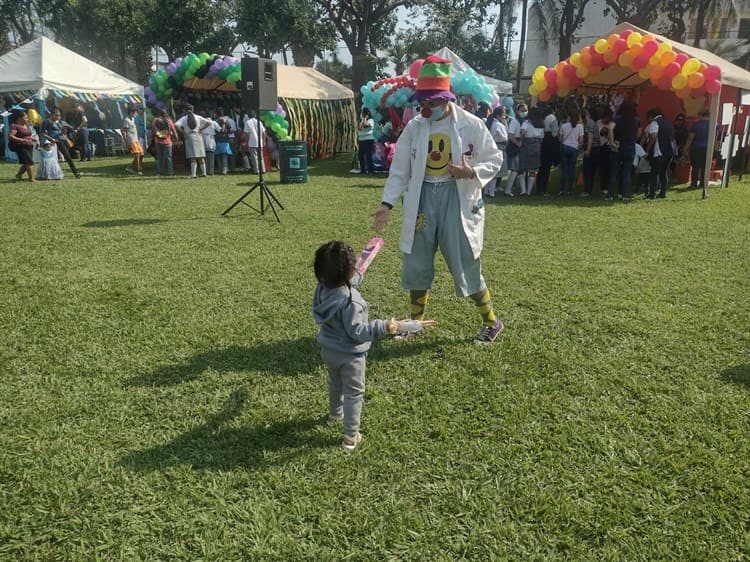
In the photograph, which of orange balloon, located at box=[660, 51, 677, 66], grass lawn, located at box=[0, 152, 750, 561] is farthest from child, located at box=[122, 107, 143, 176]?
orange balloon, located at box=[660, 51, 677, 66]

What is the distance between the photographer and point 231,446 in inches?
117

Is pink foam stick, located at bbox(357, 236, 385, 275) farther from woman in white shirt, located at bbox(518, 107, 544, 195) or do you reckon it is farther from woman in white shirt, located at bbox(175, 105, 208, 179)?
woman in white shirt, located at bbox(175, 105, 208, 179)

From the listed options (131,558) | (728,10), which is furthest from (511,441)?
(728,10)

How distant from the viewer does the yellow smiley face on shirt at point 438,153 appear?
3877 mm

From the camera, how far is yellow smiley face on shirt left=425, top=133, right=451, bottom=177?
388 cm

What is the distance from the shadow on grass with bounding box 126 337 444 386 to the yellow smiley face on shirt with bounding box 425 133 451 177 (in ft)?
4.22

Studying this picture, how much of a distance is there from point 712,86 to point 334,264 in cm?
1000

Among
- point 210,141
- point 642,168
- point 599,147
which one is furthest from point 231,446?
point 210,141

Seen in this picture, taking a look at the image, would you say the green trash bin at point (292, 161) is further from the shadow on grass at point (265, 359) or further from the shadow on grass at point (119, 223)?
the shadow on grass at point (265, 359)

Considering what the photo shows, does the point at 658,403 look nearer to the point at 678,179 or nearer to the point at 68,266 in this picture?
the point at 68,266

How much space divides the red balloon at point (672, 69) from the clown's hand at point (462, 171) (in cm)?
839

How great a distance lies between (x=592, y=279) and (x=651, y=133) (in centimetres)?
610

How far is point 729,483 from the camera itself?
2.68 m

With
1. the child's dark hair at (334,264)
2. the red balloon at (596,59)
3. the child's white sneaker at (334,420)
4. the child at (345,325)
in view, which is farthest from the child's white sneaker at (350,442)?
the red balloon at (596,59)
